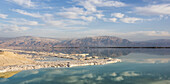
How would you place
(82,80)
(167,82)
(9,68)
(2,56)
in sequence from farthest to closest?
(2,56) < (9,68) < (82,80) < (167,82)

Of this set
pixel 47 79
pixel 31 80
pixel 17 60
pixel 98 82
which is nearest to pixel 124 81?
pixel 98 82

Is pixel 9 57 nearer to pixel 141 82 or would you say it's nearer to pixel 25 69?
pixel 25 69

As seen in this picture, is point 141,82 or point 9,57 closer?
point 141,82

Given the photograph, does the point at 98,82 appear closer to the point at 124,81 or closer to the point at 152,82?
the point at 124,81

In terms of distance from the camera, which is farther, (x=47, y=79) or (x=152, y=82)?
(x=47, y=79)

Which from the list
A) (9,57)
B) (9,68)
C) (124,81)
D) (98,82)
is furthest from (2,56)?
(124,81)

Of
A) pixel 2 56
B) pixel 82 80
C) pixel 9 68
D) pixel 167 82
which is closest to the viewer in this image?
pixel 167 82

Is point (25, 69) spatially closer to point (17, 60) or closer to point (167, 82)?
point (17, 60)
